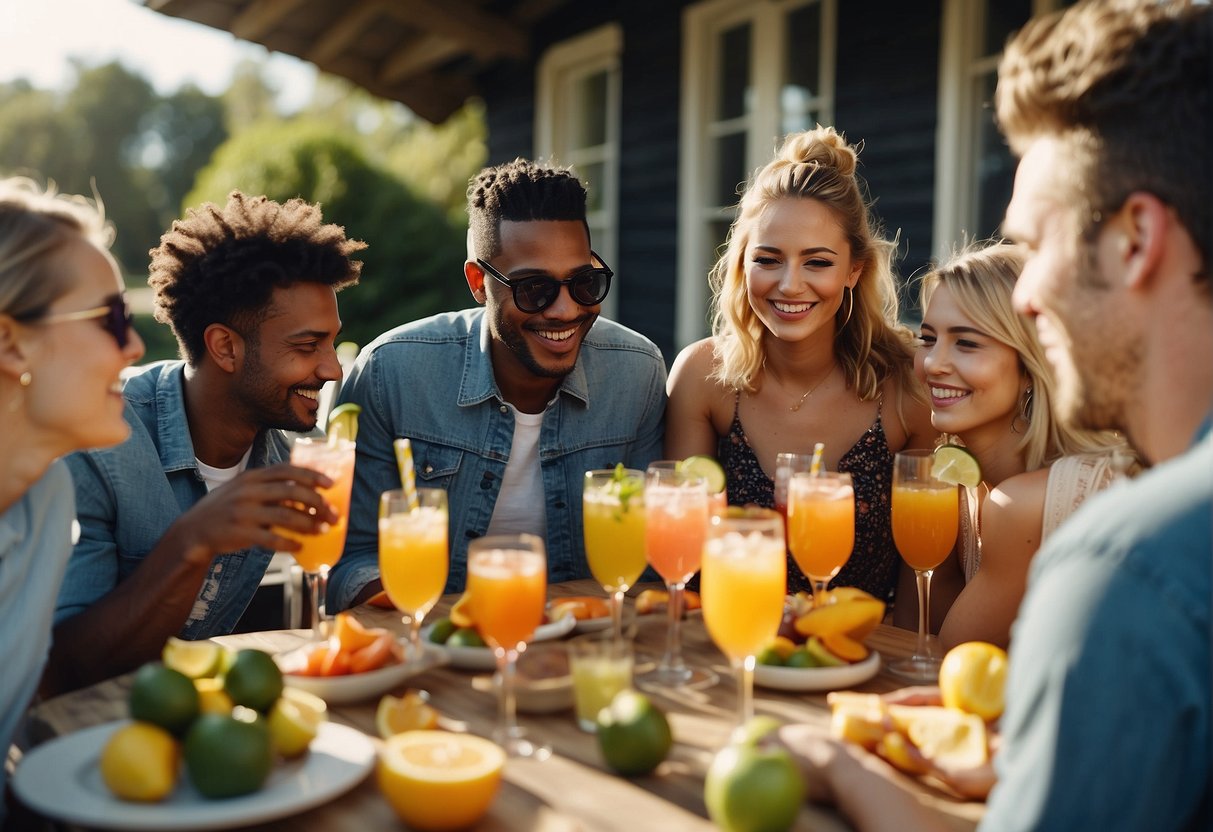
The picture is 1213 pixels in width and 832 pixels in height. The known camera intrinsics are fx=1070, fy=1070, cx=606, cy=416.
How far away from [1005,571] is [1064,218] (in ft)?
3.91

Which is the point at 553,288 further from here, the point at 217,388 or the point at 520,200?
the point at 217,388

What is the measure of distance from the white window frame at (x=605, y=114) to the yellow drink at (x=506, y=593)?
7.17 meters

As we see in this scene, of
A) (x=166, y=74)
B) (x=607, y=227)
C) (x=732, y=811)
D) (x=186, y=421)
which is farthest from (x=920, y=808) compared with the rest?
(x=166, y=74)

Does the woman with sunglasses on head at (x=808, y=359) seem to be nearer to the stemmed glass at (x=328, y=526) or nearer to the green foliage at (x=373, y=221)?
the stemmed glass at (x=328, y=526)

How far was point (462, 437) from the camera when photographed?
11.6 ft

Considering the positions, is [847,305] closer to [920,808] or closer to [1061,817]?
[920,808]

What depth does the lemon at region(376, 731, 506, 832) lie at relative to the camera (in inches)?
59.1

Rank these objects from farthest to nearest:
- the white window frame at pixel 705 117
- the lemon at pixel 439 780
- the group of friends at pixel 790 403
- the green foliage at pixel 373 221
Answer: the green foliage at pixel 373 221 → the white window frame at pixel 705 117 → the lemon at pixel 439 780 → the group of friends at pixel 790 403

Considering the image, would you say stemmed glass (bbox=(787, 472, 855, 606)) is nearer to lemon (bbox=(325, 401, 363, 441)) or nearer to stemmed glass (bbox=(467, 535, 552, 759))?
stemmed glass (bbox=(467, 535, 552, 759))

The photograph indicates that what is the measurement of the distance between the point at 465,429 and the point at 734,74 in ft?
16.3

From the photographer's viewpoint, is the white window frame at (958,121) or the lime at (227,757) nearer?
the lime at (227,757)

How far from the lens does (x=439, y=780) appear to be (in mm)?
1500

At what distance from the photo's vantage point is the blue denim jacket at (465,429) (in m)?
3.50

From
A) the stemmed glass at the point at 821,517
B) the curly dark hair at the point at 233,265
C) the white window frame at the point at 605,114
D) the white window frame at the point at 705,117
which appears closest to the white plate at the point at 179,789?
the stemmed glass at the point at 821,517
